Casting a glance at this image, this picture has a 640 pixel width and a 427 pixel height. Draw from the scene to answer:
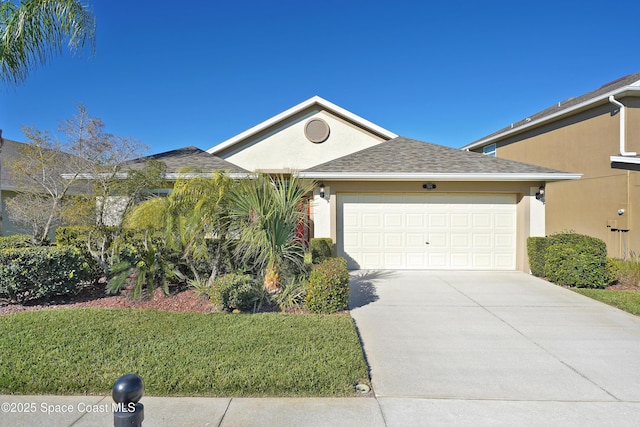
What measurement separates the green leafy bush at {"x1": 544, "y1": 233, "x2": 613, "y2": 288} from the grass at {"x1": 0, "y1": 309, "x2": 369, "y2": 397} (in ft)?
21.4

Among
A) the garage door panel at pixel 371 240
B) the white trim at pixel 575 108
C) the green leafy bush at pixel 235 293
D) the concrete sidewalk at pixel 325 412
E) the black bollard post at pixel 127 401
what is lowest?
the concrete sidewalk at pixel 325 412

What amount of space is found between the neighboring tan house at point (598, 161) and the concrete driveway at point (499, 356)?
537cm

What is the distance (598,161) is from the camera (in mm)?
11961

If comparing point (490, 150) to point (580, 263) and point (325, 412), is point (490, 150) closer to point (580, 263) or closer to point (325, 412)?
point (580, 263)

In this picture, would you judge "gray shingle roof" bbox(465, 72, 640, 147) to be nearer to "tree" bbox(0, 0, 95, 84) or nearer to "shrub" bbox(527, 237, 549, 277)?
"shrub" bbox(527, 237, 549, 277)

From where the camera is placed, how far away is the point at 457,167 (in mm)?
10078

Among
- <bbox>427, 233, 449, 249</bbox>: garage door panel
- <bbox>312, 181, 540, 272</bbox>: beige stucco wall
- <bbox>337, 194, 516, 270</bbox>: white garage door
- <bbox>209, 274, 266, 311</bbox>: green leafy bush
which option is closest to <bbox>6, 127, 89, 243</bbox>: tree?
<bbox>209, 274, 266, 311</bbox>: green leafy bush

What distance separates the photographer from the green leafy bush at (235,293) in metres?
5.67

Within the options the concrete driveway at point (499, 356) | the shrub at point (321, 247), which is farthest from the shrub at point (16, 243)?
the concrete driveway at point (499, 356)

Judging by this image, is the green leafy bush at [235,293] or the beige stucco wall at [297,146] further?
the beige stucco wall at [297,146]

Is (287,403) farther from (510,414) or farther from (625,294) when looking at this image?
(625,294)

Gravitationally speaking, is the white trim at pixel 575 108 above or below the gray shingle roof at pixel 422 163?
above

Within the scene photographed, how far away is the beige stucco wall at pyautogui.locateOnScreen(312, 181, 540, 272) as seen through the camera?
9.82 meters

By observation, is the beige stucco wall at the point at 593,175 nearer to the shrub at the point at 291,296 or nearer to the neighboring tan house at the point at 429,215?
the neighboring tan house at the point at 429,215
